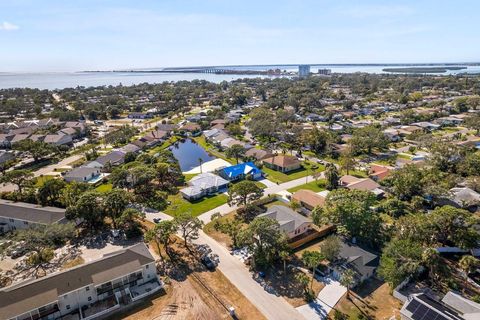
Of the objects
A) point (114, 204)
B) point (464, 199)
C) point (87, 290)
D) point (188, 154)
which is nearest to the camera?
point (87, 290)

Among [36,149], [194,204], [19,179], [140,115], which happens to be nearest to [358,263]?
[194,204]

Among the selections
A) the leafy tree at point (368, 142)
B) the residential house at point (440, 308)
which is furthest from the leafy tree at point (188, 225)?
the leafy tree at point (368, 142)

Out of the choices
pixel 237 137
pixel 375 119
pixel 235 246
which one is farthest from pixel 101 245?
pixel 375 119

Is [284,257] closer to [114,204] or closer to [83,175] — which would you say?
[114,204]

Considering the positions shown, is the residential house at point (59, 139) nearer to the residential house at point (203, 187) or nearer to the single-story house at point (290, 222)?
the residential house at point (203, 187)

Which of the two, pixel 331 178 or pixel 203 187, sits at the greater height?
pixel 331 178

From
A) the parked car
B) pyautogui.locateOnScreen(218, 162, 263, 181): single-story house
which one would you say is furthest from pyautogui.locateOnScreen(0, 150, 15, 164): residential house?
the parked car

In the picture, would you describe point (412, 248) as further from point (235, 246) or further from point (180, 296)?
point (180, 296)
